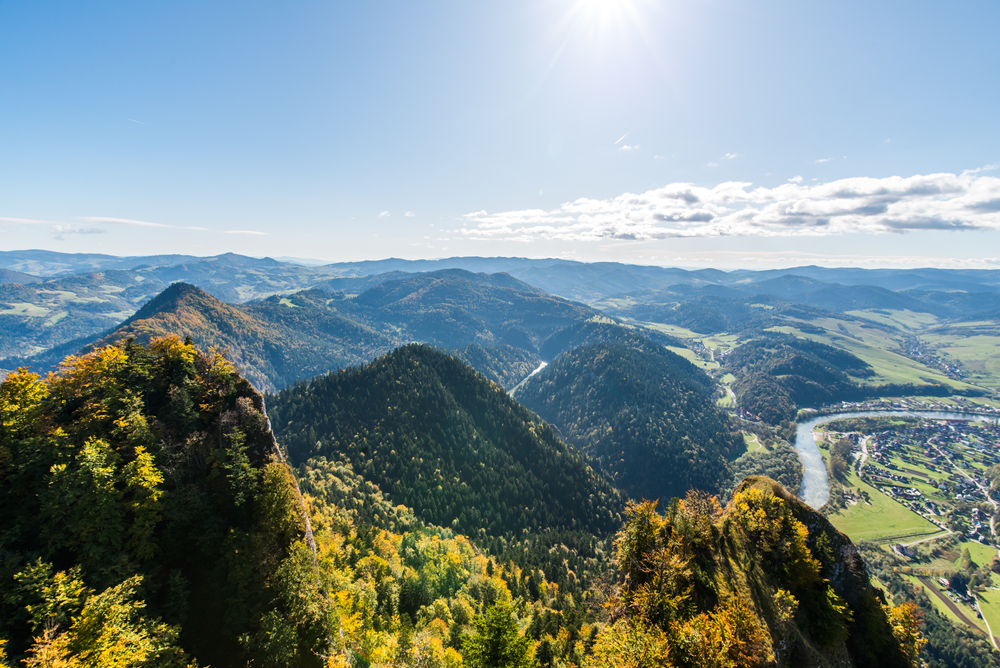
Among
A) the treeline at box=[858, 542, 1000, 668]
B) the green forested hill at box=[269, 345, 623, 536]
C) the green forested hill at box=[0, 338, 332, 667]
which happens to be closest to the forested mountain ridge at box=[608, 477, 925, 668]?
the green forested hill at box=[0, 338, 332, 667]

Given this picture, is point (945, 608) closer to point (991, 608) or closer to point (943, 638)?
point (991, 608)

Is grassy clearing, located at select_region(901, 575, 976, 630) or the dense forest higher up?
the dense forest

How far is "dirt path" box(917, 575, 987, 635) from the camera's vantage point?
16125 centimetres

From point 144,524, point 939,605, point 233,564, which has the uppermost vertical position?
point 144,524

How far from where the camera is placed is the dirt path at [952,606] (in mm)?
161250

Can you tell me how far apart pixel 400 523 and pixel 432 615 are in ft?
190

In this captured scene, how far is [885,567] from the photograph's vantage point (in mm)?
188625

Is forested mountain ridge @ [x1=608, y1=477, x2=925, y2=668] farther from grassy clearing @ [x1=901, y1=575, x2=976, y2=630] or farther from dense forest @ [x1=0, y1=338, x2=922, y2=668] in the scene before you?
grassy clearing @ [x1=901, y1=575, x2=976, y2=630]

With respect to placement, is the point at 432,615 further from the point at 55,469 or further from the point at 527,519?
the point at 527,519

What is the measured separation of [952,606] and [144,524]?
299 m

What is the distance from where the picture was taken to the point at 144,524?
38156 millimetres

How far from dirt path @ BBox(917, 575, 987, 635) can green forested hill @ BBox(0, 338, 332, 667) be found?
271 metres

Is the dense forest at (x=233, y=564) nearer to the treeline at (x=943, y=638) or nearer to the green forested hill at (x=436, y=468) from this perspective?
the green forested hill at (x=436, y=468)

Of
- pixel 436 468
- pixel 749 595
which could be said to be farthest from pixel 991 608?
pixel 749 595
